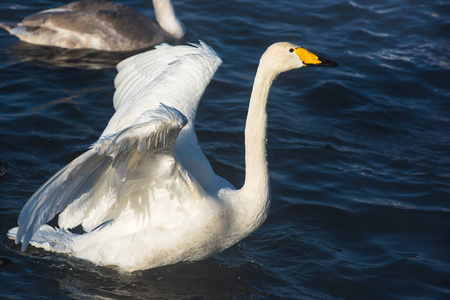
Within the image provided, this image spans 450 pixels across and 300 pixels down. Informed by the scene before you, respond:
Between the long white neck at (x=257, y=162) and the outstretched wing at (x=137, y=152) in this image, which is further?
the long white neck at (x=257, y=162)

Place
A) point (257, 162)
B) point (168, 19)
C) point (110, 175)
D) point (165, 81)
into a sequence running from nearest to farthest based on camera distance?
point (110, 175) → point (257, 162) → point (165, 81) → point (168, 19)

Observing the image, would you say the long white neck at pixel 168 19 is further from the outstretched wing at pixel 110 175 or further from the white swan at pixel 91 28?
the outstretched wing at pixel 110 175

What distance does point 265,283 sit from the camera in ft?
20.5

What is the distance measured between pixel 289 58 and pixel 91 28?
21.2 feet

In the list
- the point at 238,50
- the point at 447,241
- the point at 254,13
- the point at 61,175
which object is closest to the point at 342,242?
the point at 447,241

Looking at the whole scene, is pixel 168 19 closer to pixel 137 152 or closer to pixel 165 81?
pixel 165 81

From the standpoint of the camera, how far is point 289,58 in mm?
5406

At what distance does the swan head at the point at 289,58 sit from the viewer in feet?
17.5

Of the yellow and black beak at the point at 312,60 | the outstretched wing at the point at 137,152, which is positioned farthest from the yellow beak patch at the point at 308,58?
the outstretched wing at the point at 137,152

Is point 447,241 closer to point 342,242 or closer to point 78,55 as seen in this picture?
point 342,242

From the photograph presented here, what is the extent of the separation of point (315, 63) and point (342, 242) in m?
2.50

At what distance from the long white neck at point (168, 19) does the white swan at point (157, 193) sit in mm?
5226

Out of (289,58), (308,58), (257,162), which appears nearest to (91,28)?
(257,162)

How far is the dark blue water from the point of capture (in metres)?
6.28
